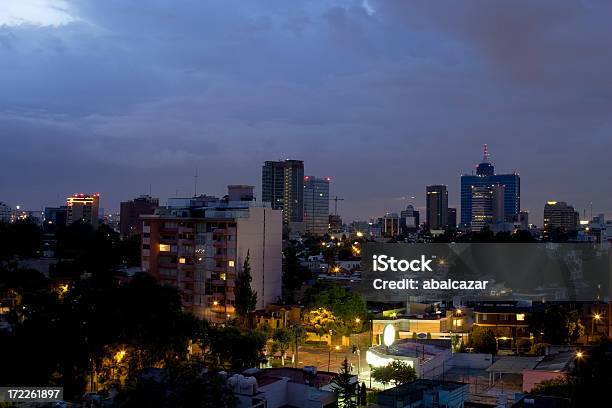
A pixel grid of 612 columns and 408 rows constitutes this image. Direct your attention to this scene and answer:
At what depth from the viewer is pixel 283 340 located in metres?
19.0

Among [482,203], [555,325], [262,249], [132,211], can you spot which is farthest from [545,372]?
[482,203]

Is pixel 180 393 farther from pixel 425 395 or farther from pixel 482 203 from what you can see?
pixel 482 203

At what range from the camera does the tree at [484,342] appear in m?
19.6

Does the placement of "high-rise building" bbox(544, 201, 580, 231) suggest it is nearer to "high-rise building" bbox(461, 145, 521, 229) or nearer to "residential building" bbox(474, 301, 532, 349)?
"high-rise building" bbox(461, 145, 521, 229)

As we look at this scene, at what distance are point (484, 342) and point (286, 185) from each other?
294 ft

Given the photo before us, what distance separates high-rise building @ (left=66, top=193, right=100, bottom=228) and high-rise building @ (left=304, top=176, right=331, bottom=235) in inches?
1399

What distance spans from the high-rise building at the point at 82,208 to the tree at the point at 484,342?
75977 mm

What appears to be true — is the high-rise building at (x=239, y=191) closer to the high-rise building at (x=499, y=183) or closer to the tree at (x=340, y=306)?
the tree at (x=340, y=306)

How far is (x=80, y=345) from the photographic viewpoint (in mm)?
12523

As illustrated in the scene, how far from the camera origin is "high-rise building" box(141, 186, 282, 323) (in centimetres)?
2457

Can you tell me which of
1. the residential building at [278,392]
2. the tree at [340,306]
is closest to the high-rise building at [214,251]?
the tree at [340,306]

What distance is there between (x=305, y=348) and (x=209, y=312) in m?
4.72

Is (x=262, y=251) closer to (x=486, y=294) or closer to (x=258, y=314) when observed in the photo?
(x=258, y=314)

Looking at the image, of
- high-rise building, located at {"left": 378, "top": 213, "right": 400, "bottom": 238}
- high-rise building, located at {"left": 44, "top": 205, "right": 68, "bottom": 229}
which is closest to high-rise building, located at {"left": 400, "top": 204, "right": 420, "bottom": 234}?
high-rise building, located at {"left": 378, "top": 213, "right": 400, "bottom": 238}
